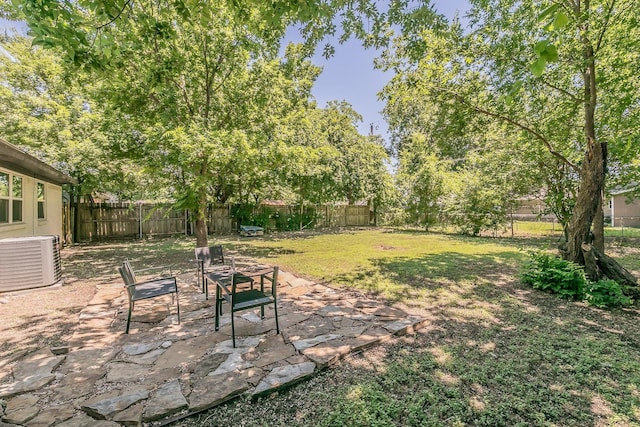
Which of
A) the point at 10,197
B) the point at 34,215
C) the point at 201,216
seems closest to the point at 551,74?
the point at 201,216

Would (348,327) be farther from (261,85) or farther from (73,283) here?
(261,85)

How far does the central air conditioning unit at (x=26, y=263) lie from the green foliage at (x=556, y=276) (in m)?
8.89

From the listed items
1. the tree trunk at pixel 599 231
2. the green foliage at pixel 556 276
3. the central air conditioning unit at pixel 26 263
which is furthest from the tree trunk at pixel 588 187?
the central air conditioning unit at pixel 26 263

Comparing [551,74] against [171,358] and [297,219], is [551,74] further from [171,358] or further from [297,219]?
[297,219]

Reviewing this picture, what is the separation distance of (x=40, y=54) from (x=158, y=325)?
12139 mm

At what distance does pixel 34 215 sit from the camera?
768cm

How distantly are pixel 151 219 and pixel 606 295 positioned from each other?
15.1m

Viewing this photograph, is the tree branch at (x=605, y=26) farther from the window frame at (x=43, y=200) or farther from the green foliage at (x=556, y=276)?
the window frame at (x=43, y=200)

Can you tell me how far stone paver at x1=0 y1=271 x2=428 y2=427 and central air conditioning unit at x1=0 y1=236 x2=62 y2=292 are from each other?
176 cm

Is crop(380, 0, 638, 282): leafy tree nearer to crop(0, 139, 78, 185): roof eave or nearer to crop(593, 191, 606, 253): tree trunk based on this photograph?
crop(593, 191, 606, 253): tree trunk

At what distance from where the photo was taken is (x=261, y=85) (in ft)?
27.4

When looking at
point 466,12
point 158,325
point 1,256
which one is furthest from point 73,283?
point 466,12

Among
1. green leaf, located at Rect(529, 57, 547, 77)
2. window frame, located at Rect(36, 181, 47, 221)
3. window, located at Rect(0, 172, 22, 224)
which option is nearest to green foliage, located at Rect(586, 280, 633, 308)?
green leaf, located at Rect(529, 57, 547, 77)

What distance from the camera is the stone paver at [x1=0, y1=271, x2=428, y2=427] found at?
220cm
